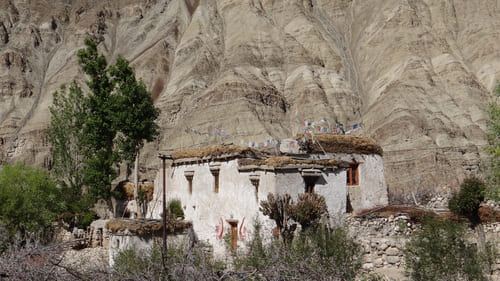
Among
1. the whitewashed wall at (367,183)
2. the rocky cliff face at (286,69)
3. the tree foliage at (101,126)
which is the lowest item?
the whitewashed wall at (367,183)

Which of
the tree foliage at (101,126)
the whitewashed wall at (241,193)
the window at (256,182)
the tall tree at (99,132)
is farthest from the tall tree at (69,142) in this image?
the window at (256,182)

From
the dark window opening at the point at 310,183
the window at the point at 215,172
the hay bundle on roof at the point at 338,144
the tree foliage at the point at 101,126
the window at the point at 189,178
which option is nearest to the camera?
the dark window opening at the point at 310,183

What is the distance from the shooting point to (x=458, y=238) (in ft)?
36.3

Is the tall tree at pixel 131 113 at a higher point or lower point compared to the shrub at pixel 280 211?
higher

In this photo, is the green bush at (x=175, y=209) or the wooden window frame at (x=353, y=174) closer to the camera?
the wooden window frame at (x=353, y=174)

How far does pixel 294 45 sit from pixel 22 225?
55.6 metres

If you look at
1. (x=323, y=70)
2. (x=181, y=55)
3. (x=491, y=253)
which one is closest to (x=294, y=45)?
(x=323, y=70)

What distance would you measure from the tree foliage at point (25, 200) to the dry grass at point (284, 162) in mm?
10741

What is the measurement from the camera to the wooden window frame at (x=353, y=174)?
883 inches

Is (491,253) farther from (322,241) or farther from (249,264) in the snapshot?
(249,264)

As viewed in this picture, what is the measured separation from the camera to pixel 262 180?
64.7ft

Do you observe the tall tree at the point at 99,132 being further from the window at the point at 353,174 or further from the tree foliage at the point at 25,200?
the window at the point at 353,174

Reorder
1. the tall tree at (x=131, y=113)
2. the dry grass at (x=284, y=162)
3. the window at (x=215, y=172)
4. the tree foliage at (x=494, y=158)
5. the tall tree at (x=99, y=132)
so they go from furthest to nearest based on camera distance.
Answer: the tall tree at (x=131, y=113) < the tall tree at (x=99, y=132) < the window at (x=215, y=172) < the dry grass at (x=284, y=162) < the tree foliage at (x=494, y=158)

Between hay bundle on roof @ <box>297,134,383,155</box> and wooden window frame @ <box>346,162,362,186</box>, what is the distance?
586 millimetres
